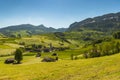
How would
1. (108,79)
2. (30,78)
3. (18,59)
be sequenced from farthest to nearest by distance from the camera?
(18,59)
(30,78)
(108,79)

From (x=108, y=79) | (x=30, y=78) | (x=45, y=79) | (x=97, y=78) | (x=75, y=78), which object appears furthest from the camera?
(x=30, y=78)

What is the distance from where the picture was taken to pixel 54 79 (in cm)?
6312

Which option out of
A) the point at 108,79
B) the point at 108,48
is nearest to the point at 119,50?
the point at 108,48

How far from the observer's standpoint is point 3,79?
74625 millimetres

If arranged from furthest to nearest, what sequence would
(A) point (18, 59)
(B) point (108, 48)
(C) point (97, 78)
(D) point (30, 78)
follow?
(B) point (108, 48)
(A) point (18, 59)
(D) point (30, 78)
(C) point (97, 78)

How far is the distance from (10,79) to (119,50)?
118125 millimetres

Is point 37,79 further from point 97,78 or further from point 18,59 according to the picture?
point 18,59

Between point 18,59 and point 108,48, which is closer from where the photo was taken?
point 18,59

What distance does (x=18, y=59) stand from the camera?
16488 cm

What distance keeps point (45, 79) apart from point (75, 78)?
951cm

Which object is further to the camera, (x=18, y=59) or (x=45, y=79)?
(x=18, y=59)

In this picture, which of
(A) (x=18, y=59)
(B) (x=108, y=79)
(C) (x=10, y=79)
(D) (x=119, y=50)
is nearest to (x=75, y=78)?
(B) (x=108, y=79)

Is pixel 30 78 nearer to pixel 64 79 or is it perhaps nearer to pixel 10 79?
pixel 10 79

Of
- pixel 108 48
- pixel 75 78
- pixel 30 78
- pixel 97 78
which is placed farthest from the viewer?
pixel 108 48
